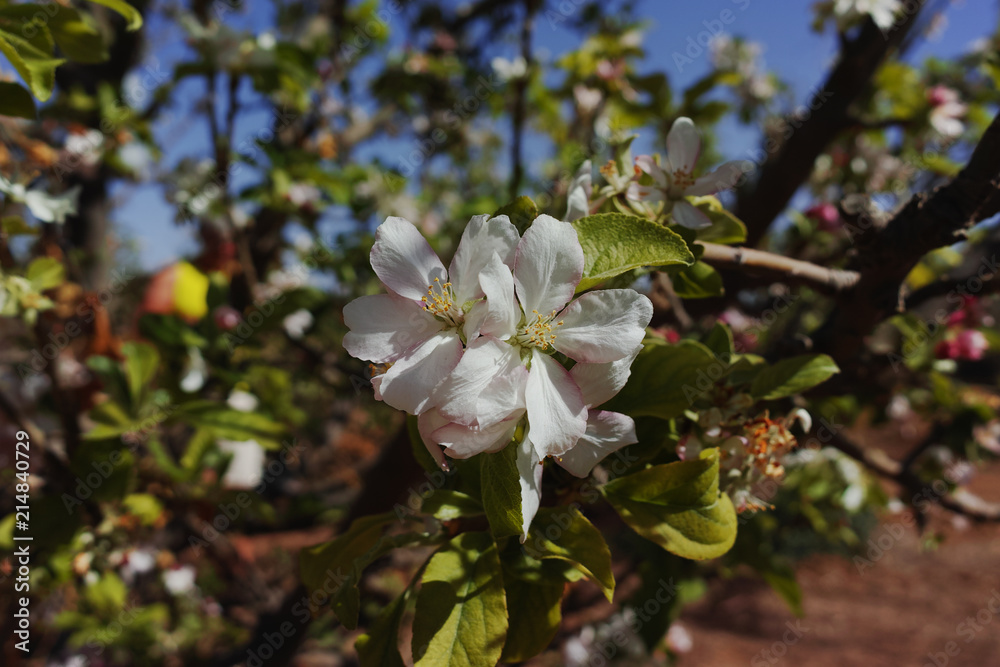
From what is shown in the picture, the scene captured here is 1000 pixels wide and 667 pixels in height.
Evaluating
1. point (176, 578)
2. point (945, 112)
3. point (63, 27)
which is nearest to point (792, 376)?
point (63, 27)

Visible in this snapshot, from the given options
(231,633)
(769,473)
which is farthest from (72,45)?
(231,633)

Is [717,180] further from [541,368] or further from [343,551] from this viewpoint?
[343,551]

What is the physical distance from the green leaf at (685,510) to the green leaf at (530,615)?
0.47ft

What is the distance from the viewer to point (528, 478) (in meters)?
0.60

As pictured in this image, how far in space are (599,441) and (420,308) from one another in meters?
0.25

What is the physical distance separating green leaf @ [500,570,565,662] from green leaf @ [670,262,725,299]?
42 cm

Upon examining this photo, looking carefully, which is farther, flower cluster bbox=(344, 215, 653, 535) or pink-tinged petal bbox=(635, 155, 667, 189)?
pink-tinged petal bbox=(635, 155, 667, 189)

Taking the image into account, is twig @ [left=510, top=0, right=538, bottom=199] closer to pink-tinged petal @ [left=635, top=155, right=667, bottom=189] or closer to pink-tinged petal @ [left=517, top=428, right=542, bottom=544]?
pink-tinged petal @ [left=635, top=155, right=667, bottom=189]

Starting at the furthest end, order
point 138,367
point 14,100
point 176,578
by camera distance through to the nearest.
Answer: point 176,578 → point 138,367 → point 14,100

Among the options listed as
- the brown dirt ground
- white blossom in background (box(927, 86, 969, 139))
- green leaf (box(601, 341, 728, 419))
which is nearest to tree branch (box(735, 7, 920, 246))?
white blossom in background (box(927, 86, 969, 139))

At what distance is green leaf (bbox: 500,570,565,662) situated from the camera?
29.1 inches

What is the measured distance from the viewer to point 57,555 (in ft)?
4.78

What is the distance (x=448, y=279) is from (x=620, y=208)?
260mm

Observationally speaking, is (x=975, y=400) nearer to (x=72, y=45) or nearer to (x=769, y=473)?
(x=769, y=473)
